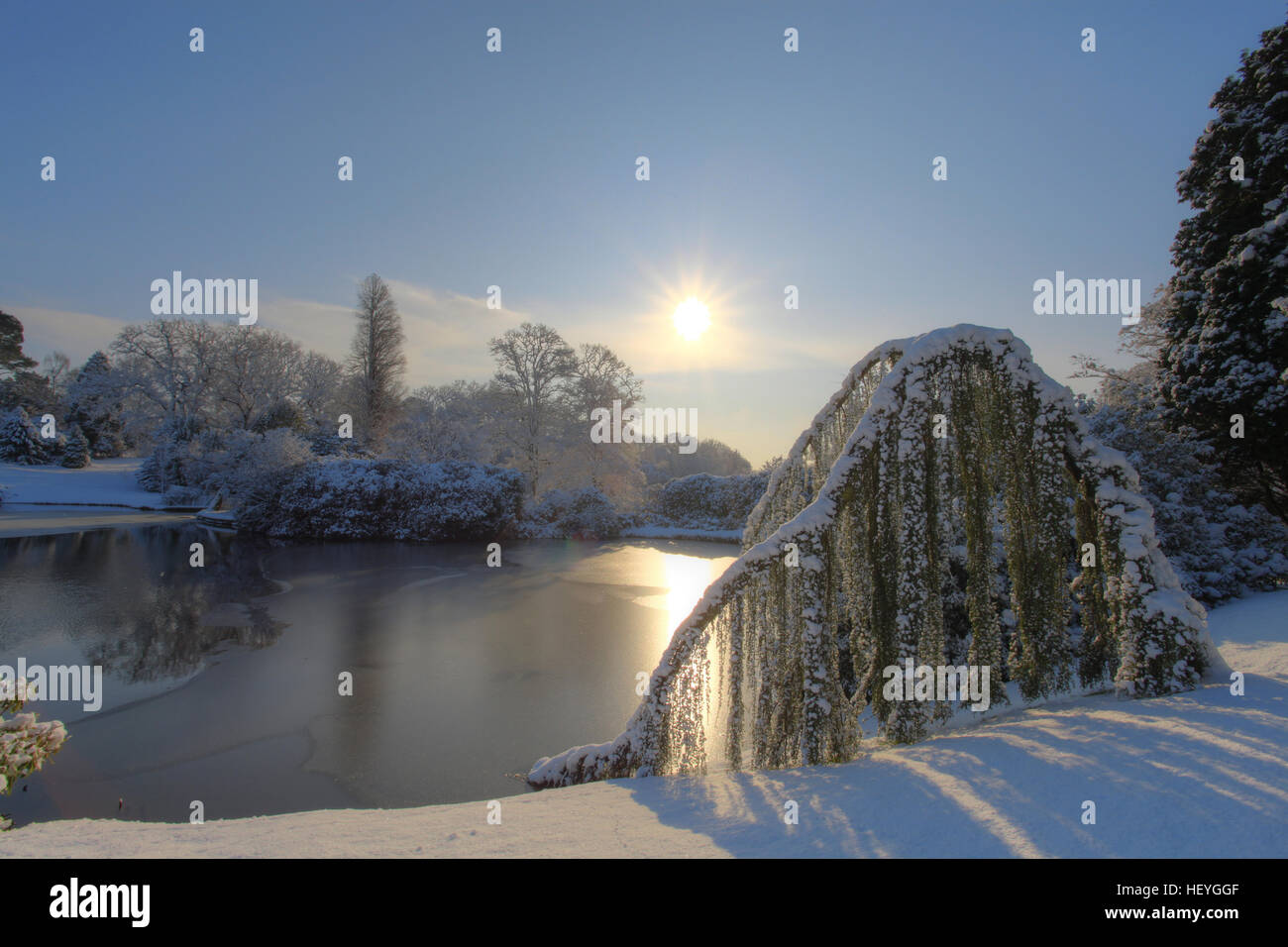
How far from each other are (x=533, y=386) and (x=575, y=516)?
10.3 metres

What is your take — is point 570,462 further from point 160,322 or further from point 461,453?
point 160,322

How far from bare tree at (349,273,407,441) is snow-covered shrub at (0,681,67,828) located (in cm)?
4209

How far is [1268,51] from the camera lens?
919cm

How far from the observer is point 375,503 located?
90.6 feet

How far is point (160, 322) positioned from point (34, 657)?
124 ft

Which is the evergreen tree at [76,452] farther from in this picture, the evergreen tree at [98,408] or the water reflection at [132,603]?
the water reflection at [132,603]

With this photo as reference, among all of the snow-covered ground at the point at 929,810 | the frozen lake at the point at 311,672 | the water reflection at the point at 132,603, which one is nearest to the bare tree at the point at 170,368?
the water reflection at the point at 132,603

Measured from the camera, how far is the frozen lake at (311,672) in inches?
229

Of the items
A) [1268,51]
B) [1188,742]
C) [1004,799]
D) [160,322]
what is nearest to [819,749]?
[1004,799]

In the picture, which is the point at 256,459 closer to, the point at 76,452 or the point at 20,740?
the point at 76,452

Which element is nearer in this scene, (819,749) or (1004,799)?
(1004,799)

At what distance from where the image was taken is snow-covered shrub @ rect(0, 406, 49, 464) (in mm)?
37906

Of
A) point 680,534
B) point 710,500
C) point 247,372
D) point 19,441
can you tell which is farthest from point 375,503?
point 19,441

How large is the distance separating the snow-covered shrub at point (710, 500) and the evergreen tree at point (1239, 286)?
2157 centimetres
